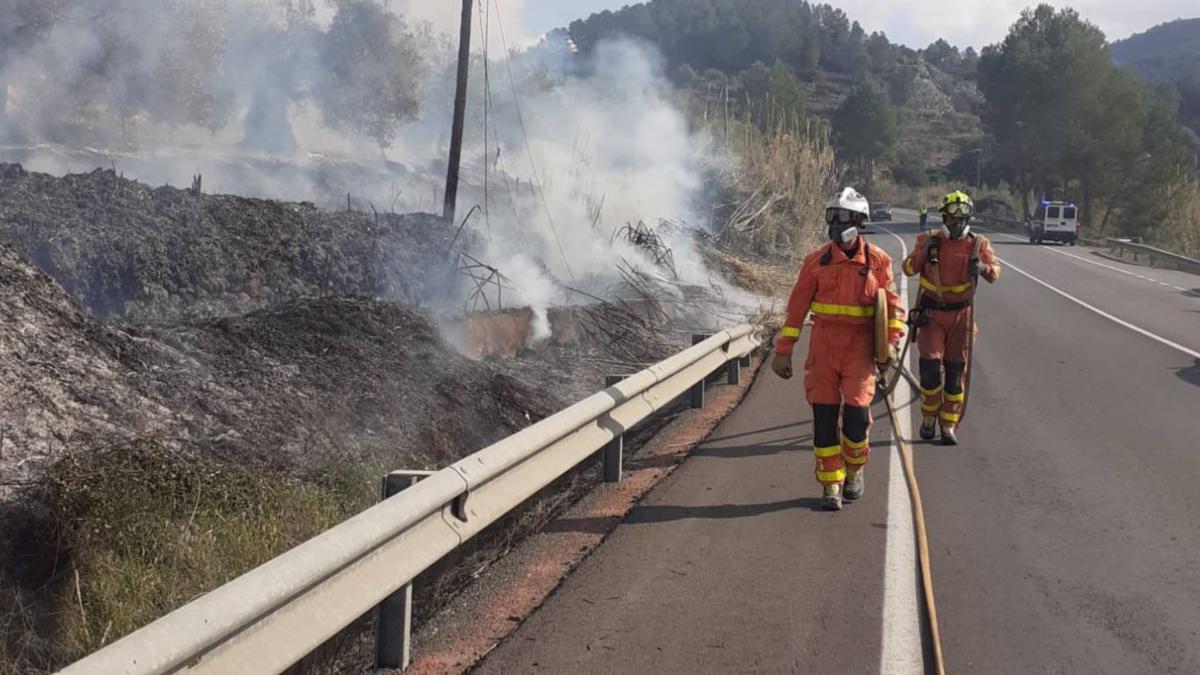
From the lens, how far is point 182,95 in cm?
2827

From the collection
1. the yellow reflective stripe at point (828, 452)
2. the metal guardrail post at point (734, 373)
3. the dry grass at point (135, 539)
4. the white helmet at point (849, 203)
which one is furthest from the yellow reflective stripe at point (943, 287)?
the dry grass at point (135, 539)

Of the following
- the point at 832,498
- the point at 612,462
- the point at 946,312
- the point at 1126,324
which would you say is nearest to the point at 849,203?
the point at 832,498

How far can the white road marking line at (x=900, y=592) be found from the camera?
4332mm

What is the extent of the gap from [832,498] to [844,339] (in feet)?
3.01

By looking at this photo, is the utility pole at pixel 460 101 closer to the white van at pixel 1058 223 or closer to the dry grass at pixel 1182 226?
the white van at pixel 1058 223

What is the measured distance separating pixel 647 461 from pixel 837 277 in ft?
6.31

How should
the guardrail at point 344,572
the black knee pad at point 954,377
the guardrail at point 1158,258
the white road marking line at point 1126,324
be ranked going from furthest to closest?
the guardrail at point 1158,258, the white road marking line at point 1126,324, the black knee pad at point 954,377, the guardrail at point 344,572

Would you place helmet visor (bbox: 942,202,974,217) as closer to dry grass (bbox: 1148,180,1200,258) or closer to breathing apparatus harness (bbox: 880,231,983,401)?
breathing apparatus harness (bbox: 880,231,983,401)

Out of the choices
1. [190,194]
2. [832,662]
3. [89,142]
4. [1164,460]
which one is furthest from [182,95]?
[832,662]

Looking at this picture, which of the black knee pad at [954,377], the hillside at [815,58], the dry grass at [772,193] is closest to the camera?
the black knee pad at [954,377]

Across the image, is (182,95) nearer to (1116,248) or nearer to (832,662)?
(832,662)

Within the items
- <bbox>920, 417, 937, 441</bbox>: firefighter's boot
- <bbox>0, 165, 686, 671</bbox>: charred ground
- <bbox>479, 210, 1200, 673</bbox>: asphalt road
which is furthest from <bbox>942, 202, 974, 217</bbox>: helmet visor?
<bbox>0, 165, 686, 671</bbox>: charred ground

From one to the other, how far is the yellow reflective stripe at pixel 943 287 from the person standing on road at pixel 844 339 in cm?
214

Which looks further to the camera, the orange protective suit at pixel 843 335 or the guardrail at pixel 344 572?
the orange protective suit at pixel 843 335
